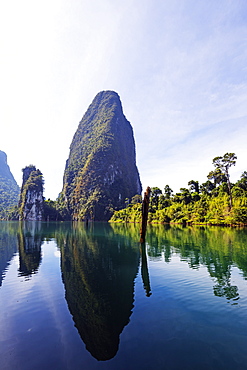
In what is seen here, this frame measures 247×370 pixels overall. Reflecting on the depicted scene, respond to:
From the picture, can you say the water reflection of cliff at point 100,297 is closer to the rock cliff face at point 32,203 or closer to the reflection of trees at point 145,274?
the reflection of trees at point 145,274

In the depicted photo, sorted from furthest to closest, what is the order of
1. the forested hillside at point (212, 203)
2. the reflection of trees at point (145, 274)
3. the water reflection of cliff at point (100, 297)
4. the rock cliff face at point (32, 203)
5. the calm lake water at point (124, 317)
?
the rock cliff face at point (32, 203), the forested hillside at point (212, 203), the reflection of trees at point (145, 274), the water reflection of cliff at point (100, 297), the calm lake water at point (124, 317)

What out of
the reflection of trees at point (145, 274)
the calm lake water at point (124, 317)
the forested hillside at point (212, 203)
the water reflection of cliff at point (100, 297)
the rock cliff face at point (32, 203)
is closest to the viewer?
the calm lake water at point (124, 317)

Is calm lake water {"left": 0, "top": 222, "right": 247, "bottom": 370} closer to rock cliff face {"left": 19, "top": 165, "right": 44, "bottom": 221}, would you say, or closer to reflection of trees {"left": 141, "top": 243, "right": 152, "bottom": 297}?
reflection of trees {"left": 141, "top": 243, "right": 152, "bottom": 297}

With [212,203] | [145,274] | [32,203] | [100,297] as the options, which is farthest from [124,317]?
[32,203]

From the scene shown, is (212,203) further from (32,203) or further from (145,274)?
(32,203)

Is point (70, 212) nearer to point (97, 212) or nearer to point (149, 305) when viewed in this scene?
point (97, 212)

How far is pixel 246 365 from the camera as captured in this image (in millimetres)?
5594

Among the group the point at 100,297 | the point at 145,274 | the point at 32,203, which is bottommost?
the point at 145,274

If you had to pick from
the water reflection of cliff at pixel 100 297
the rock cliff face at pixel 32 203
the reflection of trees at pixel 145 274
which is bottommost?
the reflection of trees at pixel 145 274

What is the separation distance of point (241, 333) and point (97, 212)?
16879 centimetres

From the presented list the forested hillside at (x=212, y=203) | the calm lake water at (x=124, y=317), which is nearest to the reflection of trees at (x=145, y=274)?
the calm lake water at (x=124, y=317)

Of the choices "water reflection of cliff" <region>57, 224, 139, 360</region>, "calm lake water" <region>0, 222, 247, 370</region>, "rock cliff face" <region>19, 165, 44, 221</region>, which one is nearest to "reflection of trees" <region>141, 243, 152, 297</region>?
"calm lake water" <region>0, 222, 247, 370</region>

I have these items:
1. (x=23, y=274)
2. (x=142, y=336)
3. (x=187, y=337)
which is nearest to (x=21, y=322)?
(x=142, y=336)

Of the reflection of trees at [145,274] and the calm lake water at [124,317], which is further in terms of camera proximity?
the reflection of trees at [145,274]
